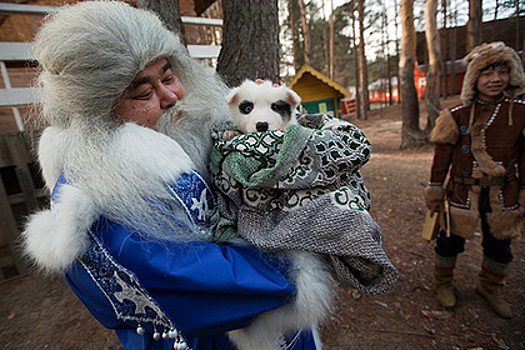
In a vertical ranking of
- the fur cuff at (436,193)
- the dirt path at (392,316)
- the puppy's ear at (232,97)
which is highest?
the puppy's ear at (232,97)

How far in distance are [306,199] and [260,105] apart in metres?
0.70

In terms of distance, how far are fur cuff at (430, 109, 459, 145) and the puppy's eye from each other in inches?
85.8

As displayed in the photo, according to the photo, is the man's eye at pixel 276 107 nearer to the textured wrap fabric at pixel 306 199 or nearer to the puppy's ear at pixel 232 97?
the puppy's ear at pixel 232 97

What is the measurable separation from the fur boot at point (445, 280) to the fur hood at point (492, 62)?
1628 mm

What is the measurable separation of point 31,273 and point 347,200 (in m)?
4.76

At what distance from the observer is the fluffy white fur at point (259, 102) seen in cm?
144

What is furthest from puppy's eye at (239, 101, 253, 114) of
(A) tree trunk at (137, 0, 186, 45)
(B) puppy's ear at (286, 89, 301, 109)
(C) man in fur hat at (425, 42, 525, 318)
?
(C) man in fur hat at (425, 42, 525, 318)

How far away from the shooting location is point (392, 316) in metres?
2.80

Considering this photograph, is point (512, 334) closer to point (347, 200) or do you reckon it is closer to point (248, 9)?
point (347, 200)

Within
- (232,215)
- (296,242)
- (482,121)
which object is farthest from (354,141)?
(482,121)

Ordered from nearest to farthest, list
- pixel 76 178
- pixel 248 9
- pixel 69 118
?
pixel 76 178 < pixel 69 118 < pixel 248 9

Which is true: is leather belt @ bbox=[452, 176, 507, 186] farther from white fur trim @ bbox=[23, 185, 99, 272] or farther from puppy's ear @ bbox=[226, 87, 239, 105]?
white fur trim @ bbox=[23, 185, 99, 272]

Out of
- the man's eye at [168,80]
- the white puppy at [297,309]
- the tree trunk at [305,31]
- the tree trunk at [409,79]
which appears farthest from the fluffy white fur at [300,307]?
the tree trunk at [305,31]

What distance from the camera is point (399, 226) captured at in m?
4.55
